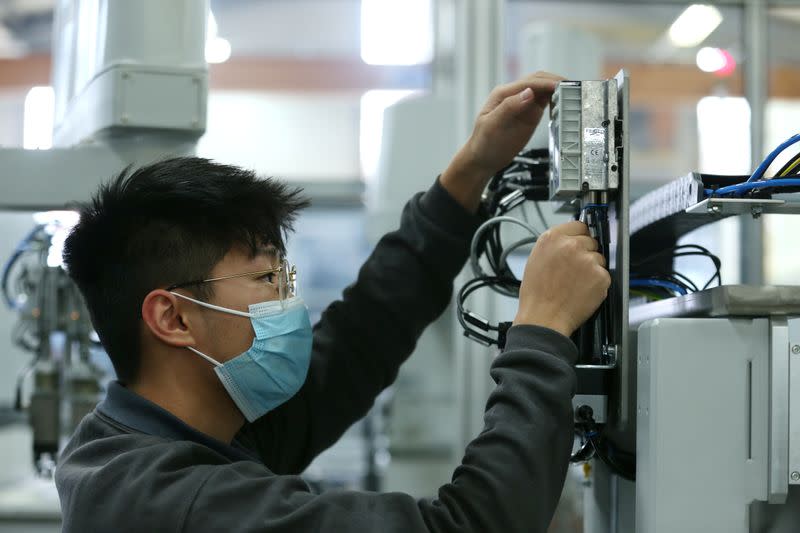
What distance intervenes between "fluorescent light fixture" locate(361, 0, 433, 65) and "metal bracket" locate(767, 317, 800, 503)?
378 centimetres

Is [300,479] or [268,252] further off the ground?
[268,252]

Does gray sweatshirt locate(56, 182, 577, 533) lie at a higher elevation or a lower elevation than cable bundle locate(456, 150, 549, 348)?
lower

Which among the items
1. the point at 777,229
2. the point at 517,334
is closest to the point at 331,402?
the point at 517,334

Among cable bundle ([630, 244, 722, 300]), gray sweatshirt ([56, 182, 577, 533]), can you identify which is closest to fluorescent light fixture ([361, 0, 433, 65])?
cable bundle ([630, 244, 722, 300])

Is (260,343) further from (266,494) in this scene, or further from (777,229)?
(777,229)

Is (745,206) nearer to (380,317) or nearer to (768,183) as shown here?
(768,183)

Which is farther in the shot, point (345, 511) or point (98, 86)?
point (98, 86)

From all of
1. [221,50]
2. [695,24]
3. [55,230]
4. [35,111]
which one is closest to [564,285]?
[55,230]

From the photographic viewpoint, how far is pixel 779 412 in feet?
2.91

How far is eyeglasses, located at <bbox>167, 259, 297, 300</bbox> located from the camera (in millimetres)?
1143

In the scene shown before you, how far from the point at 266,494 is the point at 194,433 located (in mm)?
197

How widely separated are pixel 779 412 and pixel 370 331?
27.5 inches

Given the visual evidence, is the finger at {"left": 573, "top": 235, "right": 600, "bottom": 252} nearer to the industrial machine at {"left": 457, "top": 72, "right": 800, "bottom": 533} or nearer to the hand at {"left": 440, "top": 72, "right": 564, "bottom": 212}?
the industrial machine at {"left": 457, "top": 72, "right": 800, "bottom": 533}

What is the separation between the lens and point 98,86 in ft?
4.62
